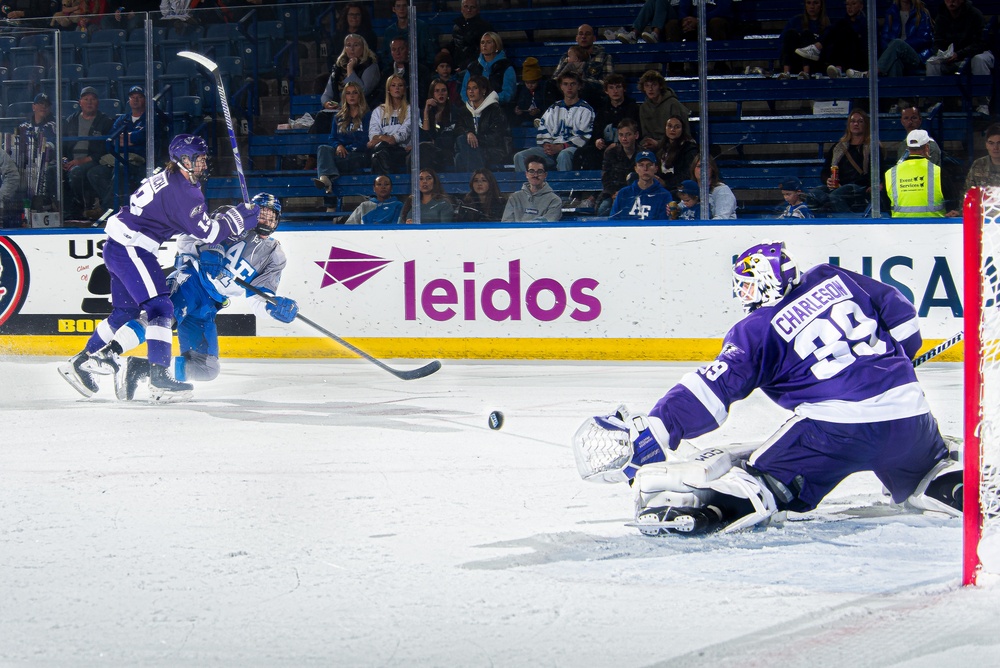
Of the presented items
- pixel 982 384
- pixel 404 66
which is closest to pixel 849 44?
pixel 404 66

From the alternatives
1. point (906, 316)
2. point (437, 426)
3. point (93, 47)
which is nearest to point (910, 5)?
point (437, 426)

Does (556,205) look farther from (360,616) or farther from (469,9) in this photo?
(360,616)

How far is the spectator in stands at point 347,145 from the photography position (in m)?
9.05

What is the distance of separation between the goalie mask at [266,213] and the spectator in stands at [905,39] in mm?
4127

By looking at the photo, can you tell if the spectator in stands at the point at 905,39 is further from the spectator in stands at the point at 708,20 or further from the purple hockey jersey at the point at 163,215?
the purple hockey jersey at the point at 163,215

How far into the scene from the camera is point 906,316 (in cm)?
369

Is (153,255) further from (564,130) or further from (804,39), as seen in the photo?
(804,39)

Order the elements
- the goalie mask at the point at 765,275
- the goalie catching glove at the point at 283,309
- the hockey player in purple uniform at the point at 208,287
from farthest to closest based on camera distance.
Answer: the goalie catching glove at the point at 283,309 → the hockey player in purple uniform at the point at 208,287 → the goalie mask at the point at 765,275

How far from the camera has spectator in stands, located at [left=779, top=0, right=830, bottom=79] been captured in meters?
8.54

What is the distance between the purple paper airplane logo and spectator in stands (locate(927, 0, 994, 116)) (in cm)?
408

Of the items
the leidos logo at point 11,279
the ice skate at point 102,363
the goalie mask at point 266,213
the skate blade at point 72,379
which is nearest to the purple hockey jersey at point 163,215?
the goalie mask at point 266,213

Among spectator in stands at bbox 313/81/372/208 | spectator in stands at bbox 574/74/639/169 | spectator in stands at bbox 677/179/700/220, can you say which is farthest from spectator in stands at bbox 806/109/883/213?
spectator in stands at bbox 313/81/372/208

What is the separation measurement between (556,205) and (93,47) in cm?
372

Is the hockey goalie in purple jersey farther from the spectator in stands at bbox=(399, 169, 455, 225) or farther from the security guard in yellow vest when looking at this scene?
the spectator in stands at bbox=(399, 169, 455, 225)
